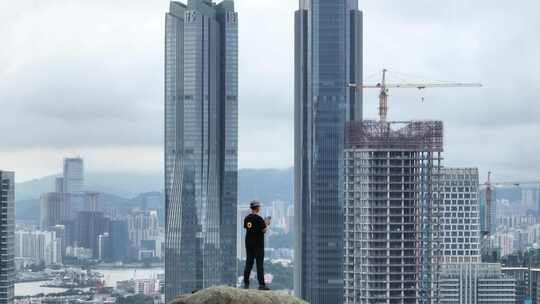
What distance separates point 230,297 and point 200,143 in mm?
156943

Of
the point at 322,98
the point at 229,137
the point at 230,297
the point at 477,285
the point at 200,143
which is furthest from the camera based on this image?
the point at 322,98

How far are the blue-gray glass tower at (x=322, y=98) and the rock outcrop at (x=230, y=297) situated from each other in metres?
155

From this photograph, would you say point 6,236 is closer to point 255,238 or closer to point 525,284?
point 525,284

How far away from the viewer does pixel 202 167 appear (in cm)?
17925

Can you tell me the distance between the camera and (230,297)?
23.9 m

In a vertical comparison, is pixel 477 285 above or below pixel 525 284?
above

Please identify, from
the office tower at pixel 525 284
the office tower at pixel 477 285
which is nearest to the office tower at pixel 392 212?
the office tower at pixel 477 285

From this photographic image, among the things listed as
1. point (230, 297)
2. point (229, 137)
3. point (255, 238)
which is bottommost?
point (230, 297)

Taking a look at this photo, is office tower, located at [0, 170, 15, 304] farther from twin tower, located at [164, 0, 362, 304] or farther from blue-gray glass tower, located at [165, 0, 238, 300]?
twin tower, located at [164, 0, 362, 304]

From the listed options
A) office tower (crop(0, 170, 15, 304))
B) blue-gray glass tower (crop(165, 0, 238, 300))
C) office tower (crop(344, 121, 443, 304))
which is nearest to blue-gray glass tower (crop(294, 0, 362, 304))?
blue-gray glass tower (crop(165, 0, 238, 300))

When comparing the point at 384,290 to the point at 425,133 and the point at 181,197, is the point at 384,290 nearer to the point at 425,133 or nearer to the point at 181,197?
the point at 425,133

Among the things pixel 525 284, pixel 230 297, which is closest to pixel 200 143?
pixel 525 284

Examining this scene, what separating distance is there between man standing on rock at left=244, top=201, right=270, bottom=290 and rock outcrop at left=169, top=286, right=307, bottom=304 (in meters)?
1.17

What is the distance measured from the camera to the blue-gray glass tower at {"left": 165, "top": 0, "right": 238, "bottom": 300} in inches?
6855
